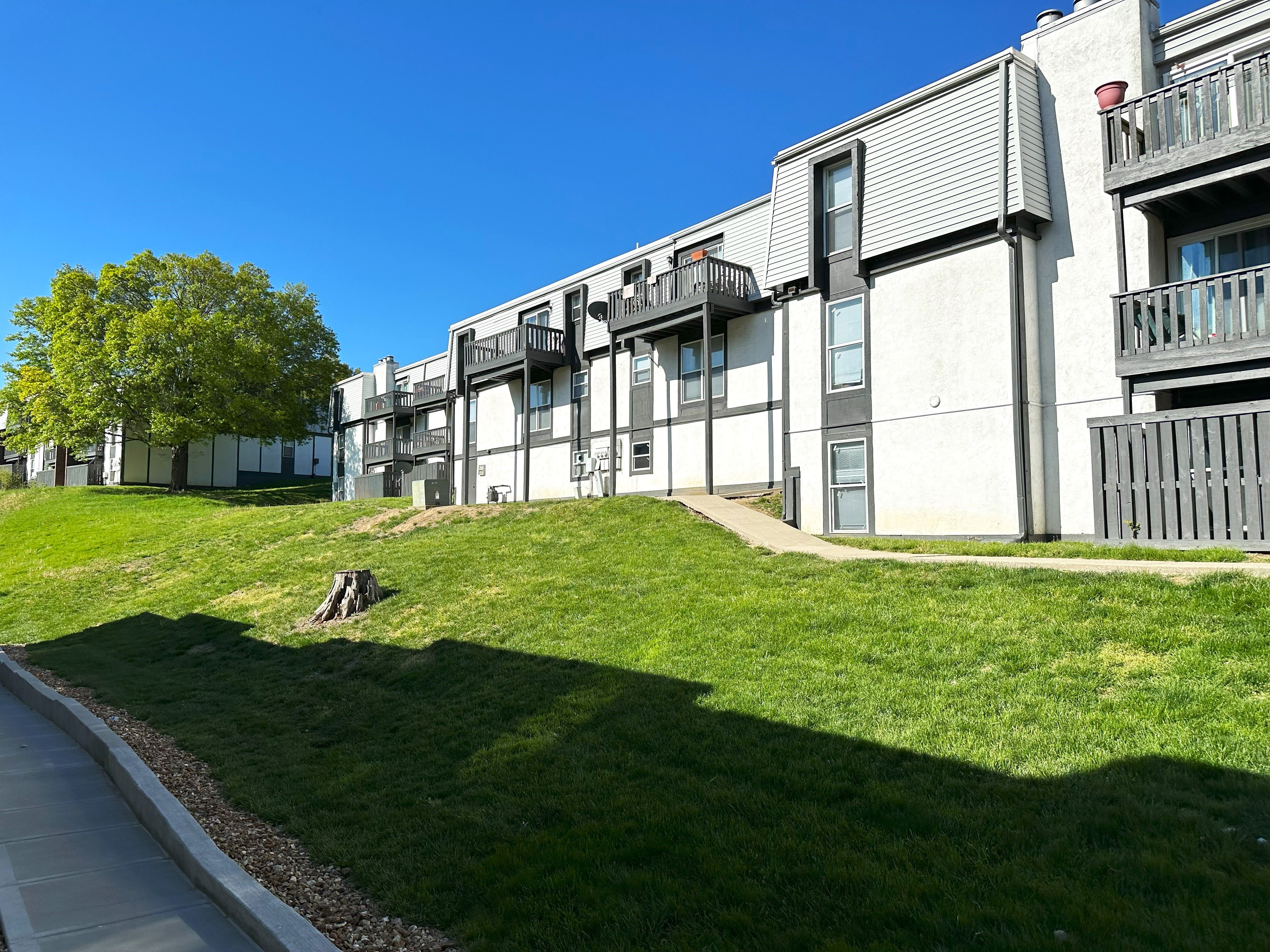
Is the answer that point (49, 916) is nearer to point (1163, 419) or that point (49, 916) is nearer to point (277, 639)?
point (277, 639)

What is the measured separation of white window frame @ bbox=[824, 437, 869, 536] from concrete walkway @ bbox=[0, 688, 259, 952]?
1351cm

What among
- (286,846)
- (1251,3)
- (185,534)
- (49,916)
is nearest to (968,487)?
(1251,3)

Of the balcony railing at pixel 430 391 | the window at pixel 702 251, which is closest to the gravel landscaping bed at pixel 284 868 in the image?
the window at pixel 702 251

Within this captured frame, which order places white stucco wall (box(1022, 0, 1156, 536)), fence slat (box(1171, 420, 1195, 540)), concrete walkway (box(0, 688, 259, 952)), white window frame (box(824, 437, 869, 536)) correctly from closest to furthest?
concrete walkway (box(0, 688, 259, 952))
fence slat (box(1171, 420, 1195, 540))
white stucco wall (box(1022, 0, 1156, 536))
white window frame (box(824, 437, 869, 536))

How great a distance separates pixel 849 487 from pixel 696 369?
24.7 feet

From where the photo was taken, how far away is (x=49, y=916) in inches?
194

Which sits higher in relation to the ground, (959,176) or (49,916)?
(959,176)

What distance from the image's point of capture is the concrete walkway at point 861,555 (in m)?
9.20

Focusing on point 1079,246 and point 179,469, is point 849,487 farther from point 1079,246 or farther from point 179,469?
point 179,469

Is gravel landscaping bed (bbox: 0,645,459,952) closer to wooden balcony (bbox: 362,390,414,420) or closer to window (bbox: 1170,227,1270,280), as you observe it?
window (bbox: 1170,227,1270,280)

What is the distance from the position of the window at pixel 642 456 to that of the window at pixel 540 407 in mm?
4709

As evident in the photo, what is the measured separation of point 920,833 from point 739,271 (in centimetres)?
1937

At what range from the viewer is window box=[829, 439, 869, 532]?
17.6 meters

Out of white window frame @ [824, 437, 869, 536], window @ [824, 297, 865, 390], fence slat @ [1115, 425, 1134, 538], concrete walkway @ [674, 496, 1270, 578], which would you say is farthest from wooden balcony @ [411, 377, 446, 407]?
fence slat @ [1115, 425, 1134, 538]
